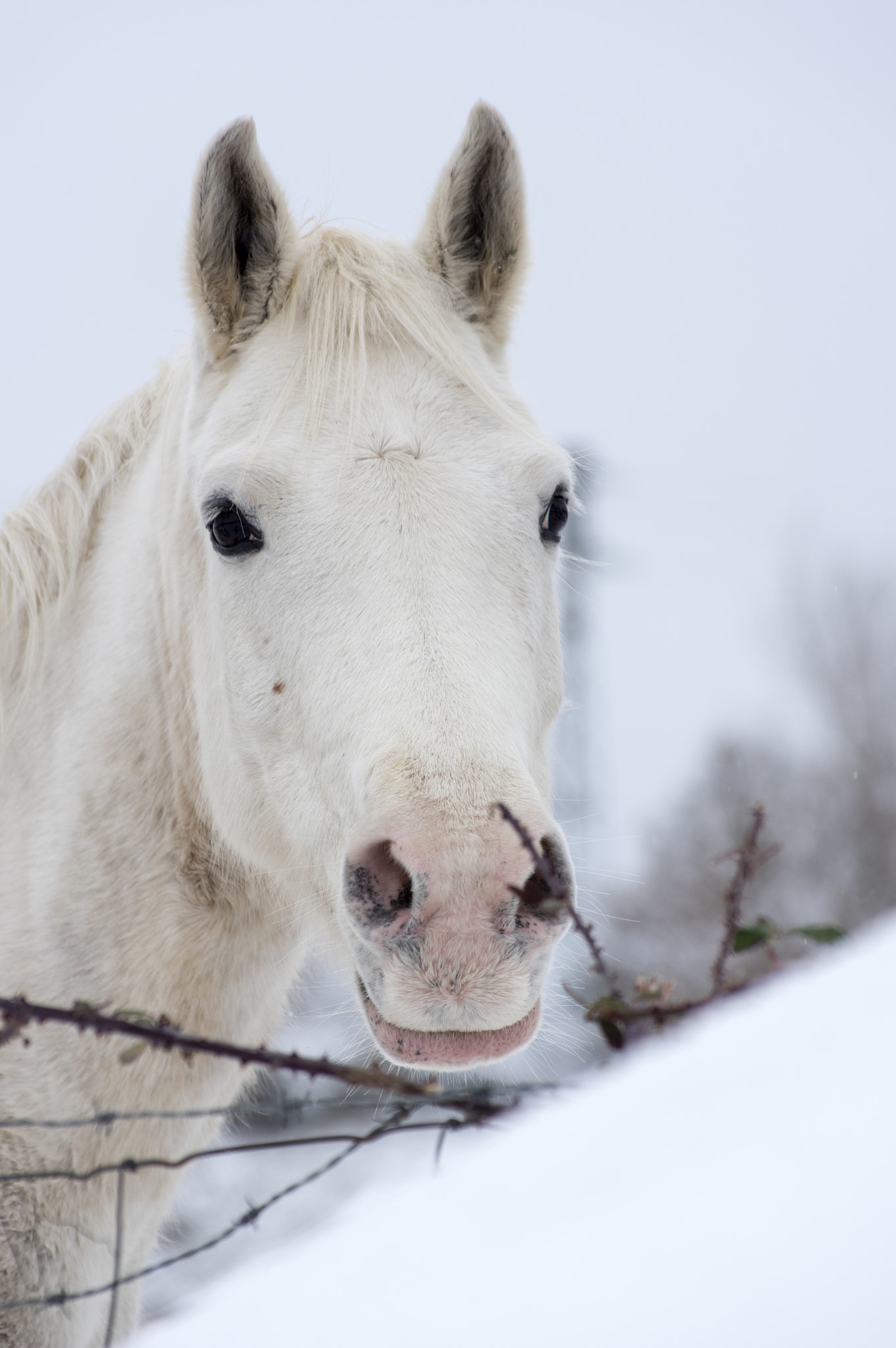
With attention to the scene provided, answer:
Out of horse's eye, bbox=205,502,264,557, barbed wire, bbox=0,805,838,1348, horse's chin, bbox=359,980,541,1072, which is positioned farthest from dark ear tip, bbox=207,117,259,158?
horse's chin, bbox=359,980,541,1072

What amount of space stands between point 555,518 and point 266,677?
924 millimetres

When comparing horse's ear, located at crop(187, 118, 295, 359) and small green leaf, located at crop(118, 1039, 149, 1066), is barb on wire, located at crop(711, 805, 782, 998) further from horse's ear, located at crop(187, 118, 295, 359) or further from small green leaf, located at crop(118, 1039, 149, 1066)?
horse's ear, located at crop(187, 118, 295, 359)

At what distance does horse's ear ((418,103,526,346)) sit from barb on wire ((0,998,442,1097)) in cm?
245

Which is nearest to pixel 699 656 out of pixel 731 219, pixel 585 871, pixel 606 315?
pixel 585 871

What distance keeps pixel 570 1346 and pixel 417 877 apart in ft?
3.58

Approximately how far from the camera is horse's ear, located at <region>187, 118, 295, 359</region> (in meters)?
2.64

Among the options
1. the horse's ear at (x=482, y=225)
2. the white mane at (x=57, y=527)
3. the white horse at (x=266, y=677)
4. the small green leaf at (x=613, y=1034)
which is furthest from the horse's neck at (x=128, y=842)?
the small green leaf at (x=613, y=1034)

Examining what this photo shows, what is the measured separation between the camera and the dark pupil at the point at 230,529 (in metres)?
2.37

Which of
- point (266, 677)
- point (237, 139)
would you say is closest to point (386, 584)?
point (266, 677)

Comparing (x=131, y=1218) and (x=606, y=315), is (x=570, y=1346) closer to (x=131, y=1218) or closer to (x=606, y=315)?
(x=131, y=1218)

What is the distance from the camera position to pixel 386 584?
2100mm

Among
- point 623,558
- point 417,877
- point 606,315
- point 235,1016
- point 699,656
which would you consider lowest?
point 699,656

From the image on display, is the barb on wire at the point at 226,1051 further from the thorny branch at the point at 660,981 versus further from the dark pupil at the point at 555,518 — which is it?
the dark pupil at the point at 555,518

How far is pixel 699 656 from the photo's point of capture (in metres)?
48.6
